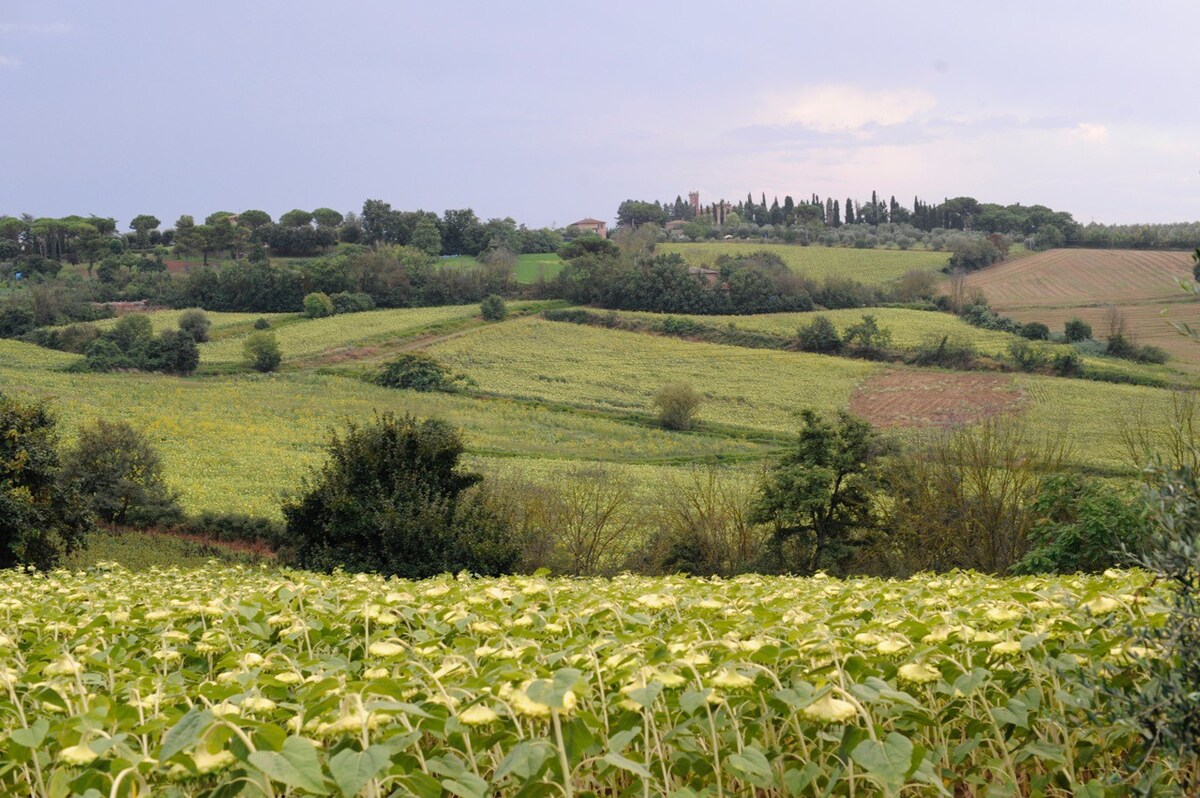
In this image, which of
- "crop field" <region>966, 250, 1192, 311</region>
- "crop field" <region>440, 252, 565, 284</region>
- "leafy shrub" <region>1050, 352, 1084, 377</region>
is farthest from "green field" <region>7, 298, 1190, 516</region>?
"crop field" <region>440, 252, 565, 284</region>

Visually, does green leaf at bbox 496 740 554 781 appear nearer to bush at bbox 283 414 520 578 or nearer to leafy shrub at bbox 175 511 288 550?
bush at bbox 283 414 520 578

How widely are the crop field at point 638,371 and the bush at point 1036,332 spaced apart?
12208mm

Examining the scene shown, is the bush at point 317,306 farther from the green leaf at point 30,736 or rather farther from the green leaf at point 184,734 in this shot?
the green leaf at point 184,734

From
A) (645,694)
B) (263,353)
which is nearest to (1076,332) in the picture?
(263,353)

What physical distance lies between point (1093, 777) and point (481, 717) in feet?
9.07

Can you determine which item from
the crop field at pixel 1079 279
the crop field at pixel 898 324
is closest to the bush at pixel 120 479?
the crop field at pixel 898 324

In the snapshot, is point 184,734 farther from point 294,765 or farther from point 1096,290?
point 1096,290

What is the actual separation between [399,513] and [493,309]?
69.3m

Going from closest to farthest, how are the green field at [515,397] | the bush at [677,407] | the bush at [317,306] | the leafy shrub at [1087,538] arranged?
the leafy shrub at [1087,538] < the green field at [515,397] < the bush at [677,407] < the bush at [317,306]

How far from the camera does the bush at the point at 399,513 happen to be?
23500 millimetres

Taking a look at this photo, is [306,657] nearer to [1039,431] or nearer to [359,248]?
[1039,431]

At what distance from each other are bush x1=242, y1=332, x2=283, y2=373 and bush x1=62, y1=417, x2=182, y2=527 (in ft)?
118

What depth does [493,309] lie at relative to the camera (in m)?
92.1

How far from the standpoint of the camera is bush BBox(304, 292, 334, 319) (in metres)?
95.0
